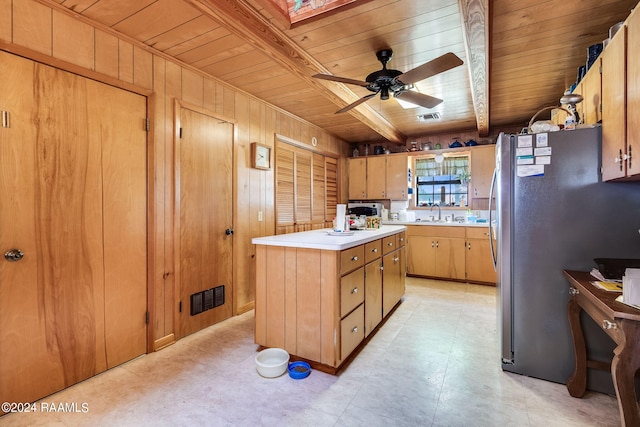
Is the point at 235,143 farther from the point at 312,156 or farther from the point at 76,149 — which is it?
the point at 312,156

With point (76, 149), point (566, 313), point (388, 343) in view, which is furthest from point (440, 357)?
point (76, 149)

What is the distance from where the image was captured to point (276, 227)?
3.80 meters

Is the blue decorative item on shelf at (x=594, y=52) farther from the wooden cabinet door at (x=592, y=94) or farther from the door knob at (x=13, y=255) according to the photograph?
the door knob at (x=13, y=255)

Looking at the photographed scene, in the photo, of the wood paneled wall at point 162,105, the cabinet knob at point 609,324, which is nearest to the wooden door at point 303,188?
the wood paneled wall at point 162,105

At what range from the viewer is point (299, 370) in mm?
2074

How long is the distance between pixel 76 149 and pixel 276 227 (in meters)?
2.21

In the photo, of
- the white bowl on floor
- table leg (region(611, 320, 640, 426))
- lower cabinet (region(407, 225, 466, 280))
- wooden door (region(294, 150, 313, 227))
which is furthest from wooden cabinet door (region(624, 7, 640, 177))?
wooden door (region(294, 150, 313, 227))

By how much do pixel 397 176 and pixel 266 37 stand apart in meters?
3.72

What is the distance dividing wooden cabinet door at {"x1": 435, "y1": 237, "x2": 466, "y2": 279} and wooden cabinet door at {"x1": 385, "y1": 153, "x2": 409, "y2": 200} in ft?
3.63

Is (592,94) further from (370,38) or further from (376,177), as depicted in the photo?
(376,177)

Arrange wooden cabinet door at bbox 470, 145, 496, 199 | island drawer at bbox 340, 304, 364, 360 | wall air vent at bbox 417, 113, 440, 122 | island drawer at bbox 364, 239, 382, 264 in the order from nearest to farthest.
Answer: island drawer at bbox 340, 304, 364, 360
island drawer at bbox 364, 239, 382, 264
wall air vent at bbox 417, 113, 440, 122
wooden cabinet door at bbox 470, 145, 496, 199

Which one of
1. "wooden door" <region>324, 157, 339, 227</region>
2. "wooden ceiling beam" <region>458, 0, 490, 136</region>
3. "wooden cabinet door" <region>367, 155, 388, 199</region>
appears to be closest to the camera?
"wooden ceiling beam" <region>458, 0, 490, 136</region>

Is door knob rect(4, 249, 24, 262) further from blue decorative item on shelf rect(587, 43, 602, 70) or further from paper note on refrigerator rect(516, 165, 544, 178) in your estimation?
blue decorative item on shelf rect(587, 43, 602, 70)

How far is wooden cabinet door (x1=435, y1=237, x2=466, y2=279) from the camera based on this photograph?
4.50 meters
